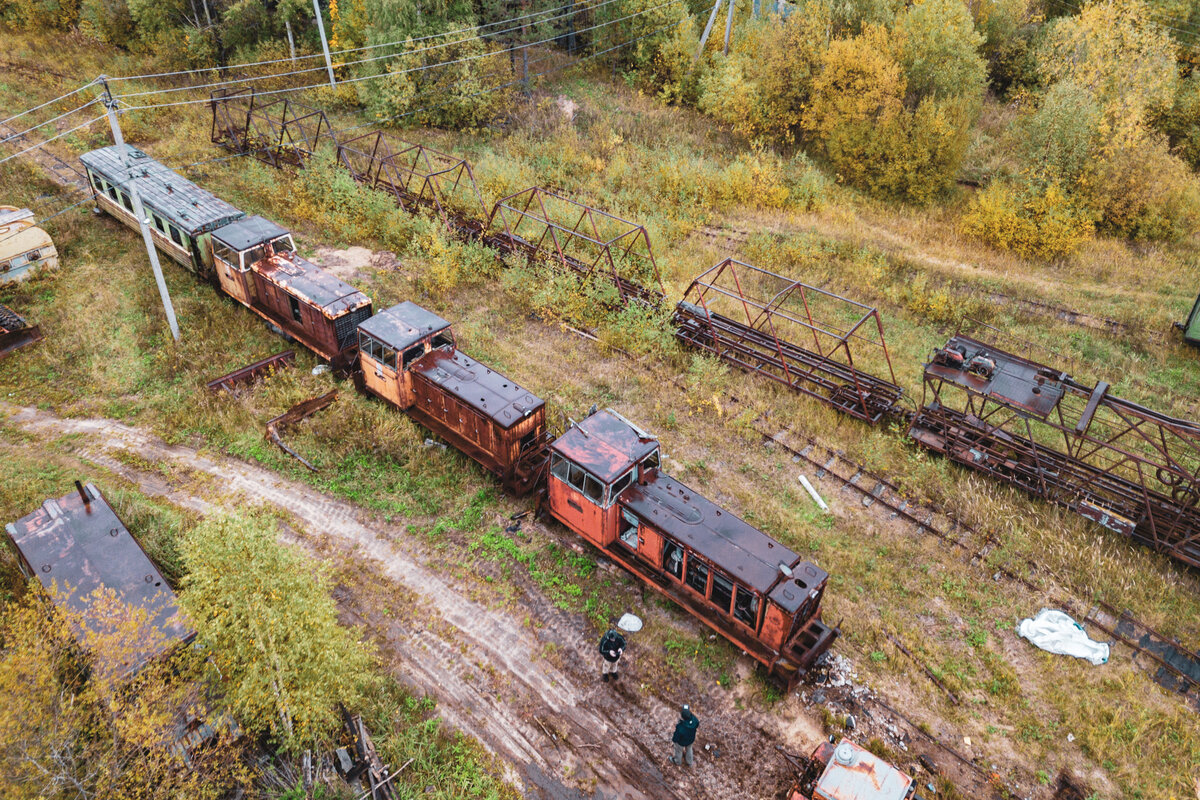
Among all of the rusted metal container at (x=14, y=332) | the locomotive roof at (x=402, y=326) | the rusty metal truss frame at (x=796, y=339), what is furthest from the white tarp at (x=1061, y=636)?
the rusted metal container at (x=14, y=332)

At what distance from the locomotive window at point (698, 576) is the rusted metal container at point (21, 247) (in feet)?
86.0

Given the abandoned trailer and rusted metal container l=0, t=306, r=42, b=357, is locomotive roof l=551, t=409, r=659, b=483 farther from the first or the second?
rusted metal container l=0, t=306, r=42, b=357

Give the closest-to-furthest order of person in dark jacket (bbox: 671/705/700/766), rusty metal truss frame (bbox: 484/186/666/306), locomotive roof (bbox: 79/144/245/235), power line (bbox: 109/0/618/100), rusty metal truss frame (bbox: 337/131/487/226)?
person in dark jacket (bbox: 671/705/700/766), locomotive roof (bbox: 79/144/245/235), rusty metal truss frame (bbox: 484/186/666/306), rusty metal truss frame (bbox: 337/131/487/226), power line (bbox: 109/0/618/100)

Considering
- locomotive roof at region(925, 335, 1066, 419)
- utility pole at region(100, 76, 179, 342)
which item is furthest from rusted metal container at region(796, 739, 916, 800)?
utility pole at region(100, 76, 179, 342)

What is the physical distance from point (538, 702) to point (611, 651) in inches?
70.7

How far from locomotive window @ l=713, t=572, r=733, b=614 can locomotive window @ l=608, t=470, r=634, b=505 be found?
2719 mm

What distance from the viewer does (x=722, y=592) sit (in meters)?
13.7

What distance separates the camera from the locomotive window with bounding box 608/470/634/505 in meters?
14.4

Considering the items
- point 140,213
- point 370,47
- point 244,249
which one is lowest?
point 244,249

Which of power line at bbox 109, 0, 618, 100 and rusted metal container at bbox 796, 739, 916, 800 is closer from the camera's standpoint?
rusted metal container at bbox 796, 739, 916, 800

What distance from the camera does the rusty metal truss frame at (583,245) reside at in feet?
80.9

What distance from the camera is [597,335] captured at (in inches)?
925

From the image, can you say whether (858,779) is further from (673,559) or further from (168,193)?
(168,193)

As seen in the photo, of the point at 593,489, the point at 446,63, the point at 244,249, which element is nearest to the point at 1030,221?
the point at 593,489
